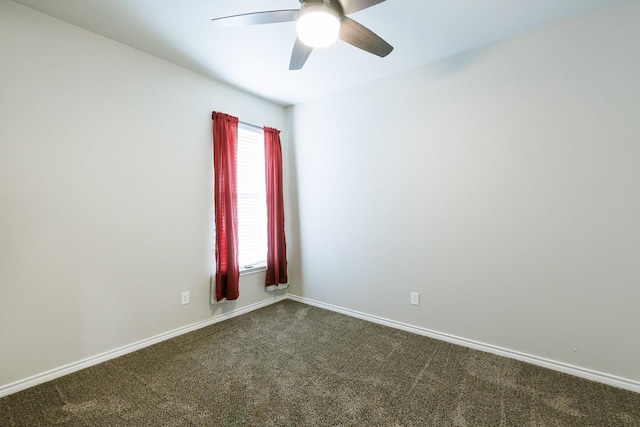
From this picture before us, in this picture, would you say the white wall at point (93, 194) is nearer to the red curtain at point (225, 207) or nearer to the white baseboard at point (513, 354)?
the red curtain at point (225, 207)

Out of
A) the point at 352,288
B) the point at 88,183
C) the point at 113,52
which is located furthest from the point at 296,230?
the point at 113,52

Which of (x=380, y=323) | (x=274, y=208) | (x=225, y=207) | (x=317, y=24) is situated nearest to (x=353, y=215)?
(x=274, y=208)

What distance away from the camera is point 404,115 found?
277cm

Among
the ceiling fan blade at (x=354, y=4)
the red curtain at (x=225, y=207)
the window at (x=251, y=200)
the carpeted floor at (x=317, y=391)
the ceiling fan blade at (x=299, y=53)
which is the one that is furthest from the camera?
the window at (x=251, y=200)

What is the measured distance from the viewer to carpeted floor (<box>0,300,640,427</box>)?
63.6 inches

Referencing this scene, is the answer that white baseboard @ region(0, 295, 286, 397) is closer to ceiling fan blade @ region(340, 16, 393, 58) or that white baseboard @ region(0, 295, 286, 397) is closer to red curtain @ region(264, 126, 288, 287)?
red curtain @ region(264, 126, 288, 287)

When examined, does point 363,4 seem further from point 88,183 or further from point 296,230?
point 296,230

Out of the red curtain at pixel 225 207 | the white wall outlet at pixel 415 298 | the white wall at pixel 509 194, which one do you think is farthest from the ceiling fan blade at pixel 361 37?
the white wall outlet at pixel 415 298

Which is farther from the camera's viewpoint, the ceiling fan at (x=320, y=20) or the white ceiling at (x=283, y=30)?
the white ceiling at (x=283, y=30)

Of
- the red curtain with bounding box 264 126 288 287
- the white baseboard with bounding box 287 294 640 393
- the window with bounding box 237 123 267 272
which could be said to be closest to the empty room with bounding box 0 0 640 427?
the white baseboard with bounding box 287 294 640 393

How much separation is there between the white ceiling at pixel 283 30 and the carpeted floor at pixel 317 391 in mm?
2562

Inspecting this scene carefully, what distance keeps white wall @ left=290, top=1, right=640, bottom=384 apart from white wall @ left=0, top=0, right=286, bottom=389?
165cm

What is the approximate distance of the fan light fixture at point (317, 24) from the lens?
1.46m

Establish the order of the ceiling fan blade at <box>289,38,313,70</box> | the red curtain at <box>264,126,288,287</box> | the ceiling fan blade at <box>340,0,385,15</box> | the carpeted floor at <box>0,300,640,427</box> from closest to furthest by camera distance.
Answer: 1. the ceiling fan blade at <box>340,0,385,15</box>
2. the carpeted floor at <box>0,300,640,427</box>
3. the ceiling fan blade at <box>289,38,313,70</box>
4. the red curtain at <box>264,126,288,287</box>
